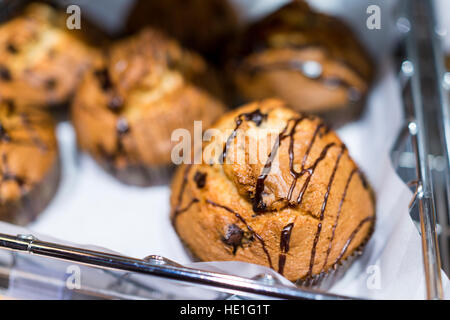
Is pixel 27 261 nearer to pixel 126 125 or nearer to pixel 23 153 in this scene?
pixel 23 153

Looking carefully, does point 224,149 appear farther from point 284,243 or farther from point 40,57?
point 40,57

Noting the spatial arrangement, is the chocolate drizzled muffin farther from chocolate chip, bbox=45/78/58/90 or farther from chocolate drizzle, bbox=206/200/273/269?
chocolate chip, bbox=45/78/58/90

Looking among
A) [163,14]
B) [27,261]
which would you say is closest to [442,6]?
[163,14]

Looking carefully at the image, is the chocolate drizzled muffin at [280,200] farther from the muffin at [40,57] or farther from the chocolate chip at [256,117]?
the muffin at [40,57]

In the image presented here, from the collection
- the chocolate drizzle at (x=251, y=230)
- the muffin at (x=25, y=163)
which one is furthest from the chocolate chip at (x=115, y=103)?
the chocolate drizzle at (x=251, y=230)

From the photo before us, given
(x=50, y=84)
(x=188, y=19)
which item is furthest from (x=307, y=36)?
(x=50, y=84)

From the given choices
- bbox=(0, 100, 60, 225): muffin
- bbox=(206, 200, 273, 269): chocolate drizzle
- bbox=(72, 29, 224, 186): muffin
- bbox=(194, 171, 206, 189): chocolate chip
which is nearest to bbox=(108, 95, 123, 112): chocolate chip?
bbox=(72, 29, 224, 186): muffin
